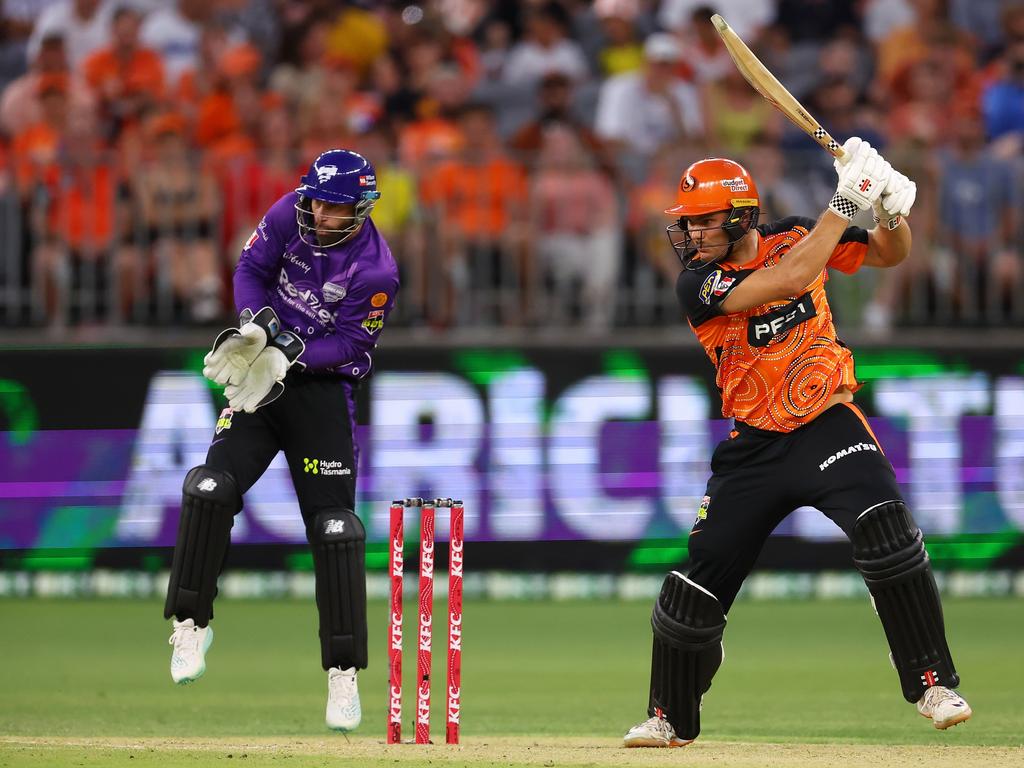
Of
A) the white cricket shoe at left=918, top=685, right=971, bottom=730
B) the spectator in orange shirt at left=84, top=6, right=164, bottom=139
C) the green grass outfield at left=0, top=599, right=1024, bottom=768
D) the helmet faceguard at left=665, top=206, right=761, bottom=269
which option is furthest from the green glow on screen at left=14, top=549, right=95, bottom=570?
the white cricket shoe at left=918, top=685, right=971, bottom=730

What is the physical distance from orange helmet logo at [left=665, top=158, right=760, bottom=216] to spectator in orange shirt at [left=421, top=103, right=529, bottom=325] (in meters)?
5.38

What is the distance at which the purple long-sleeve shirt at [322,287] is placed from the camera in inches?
317

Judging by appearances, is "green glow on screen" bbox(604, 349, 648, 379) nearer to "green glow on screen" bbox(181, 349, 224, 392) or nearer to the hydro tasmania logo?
"green glow on screen" bbox(181, 349, 224, 392)

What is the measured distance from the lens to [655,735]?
7.75m

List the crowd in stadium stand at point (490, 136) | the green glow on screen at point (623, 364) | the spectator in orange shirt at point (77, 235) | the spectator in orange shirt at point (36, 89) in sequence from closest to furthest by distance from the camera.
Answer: the spectator in orange shirt at point (77, 235), the crowd in stadium stand at point (490, 136), the green glow on screen at point (623, 364), the spectator in orange shirt at point (36, 89)

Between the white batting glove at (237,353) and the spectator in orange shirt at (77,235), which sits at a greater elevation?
the spectator in orange shirt at (77,235)

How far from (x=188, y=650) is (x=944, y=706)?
10.2 ft

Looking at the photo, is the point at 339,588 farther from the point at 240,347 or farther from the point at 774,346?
the point at 774,346

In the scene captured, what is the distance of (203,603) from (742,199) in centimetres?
282

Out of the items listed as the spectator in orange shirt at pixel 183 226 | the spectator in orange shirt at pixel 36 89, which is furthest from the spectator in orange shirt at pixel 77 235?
the spectator in orange shirt at pixel 36 89

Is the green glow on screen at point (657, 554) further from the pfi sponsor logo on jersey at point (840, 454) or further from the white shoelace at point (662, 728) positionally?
the pfi sponsor logo on jersey at point (840, 454)

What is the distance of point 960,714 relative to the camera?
7.25 m

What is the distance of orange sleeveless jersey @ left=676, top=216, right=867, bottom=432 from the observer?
7512 mm

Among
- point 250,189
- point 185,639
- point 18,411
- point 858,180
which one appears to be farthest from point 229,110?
point 858,180
